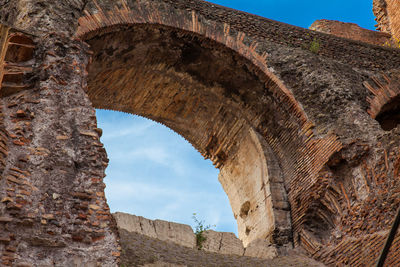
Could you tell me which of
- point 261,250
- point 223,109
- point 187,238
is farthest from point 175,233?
point 223,109

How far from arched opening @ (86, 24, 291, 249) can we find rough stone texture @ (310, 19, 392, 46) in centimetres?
572

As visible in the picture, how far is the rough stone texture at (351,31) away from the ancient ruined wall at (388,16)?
A: 683 millimetres

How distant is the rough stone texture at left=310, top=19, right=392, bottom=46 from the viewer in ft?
43.8

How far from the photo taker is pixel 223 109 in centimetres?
866

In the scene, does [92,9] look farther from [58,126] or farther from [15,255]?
[15,255]

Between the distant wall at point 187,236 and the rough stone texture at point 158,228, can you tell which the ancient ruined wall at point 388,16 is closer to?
the distant wall at point 187,236

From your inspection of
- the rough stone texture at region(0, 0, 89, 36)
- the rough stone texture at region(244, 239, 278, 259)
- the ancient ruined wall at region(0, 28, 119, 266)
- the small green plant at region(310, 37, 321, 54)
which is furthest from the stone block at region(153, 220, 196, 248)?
the small green plant at region(310, 37, 321, 54)

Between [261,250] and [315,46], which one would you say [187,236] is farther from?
[315,46]

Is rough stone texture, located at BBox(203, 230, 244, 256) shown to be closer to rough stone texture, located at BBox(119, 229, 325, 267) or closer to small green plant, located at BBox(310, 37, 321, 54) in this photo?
rough stone texture, located at BBox(119, 229, 325, 267)

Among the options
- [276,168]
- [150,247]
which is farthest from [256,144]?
[150,247]

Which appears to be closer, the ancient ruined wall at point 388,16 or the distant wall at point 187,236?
the distant wall at point 187,236

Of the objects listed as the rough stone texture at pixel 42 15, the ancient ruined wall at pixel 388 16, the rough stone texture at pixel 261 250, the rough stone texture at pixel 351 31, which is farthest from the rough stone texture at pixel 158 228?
the ancient ruined wall at pixel 388 16

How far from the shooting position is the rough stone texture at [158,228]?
7.03 metres

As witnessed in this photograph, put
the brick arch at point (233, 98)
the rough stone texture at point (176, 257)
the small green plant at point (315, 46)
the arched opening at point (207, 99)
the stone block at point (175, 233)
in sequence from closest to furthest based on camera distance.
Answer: the rough stone texture at point (176, 257) < the stone block at point (175, 233) < the brick arch at point (233, 98) < the arched opening at point (207, 99) < the small green plant at point (315, 46)
